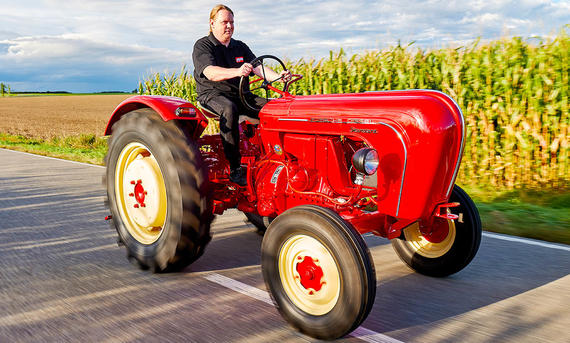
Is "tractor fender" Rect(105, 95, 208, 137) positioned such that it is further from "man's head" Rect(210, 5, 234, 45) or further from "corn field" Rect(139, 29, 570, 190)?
"corn field" Rect(139, 29, 570, 190)

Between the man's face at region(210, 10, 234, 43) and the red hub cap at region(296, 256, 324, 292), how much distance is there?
2118mm

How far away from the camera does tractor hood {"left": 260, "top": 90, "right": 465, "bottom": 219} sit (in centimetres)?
282

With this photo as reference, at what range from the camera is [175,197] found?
3545mm

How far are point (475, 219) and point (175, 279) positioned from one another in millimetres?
2167

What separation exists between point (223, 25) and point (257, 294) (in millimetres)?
2133

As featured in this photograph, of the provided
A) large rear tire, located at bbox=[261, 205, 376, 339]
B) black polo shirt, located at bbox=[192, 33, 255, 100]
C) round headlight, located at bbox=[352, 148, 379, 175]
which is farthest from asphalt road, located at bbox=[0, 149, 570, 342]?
black polo shirt, located at bbox=[192, 33, 255, 100]

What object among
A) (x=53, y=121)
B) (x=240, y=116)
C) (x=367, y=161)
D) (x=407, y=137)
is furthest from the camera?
(x=53, y=121)

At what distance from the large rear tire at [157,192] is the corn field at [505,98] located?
191 inches

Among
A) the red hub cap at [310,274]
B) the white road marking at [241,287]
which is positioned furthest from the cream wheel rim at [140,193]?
the red hub cap at [310,274]

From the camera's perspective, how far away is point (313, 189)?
3428 millimetres

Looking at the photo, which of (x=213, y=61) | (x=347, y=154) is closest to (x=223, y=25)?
(x=213, y=61)

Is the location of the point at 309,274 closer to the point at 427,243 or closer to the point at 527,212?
the point at 427,243

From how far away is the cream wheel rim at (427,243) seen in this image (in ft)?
11.8

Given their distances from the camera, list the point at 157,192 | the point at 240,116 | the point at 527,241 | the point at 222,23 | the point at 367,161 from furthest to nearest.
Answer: the point at 527,241, the point at 222,23, the point at 240,116, the point at 157,192, the point at 367,161
